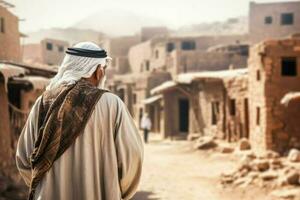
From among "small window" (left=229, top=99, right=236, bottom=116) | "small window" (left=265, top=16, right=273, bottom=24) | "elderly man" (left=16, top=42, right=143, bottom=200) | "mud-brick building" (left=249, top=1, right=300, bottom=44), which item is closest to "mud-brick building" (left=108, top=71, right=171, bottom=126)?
"small window" (left=229, top=99, right=236, bottom=116)

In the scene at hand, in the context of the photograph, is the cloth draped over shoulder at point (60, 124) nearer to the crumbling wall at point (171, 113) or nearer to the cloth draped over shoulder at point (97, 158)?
the cloth draped over shoulder at point (97, 158)

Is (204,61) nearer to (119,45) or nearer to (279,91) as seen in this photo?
(279,91)

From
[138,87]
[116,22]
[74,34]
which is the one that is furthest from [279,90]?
[116,22]

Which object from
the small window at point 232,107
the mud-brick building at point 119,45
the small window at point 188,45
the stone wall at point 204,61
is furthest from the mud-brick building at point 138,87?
the mud-brick building at point 119,45

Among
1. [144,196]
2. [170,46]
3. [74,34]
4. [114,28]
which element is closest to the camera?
[144,196]

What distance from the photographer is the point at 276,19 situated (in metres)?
35.3

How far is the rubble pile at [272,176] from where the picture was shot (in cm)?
998

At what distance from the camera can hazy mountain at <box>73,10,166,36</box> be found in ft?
370

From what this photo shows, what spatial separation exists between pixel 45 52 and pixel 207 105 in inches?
775

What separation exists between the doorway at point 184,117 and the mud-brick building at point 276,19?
12.4m

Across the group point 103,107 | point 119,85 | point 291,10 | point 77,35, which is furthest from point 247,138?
point 77,35

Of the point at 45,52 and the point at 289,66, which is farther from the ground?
the point at 45,52

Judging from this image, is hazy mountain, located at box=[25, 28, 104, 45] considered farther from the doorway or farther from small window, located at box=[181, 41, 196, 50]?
the doorway

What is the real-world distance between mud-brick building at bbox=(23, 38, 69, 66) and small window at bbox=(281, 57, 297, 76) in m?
25.7
